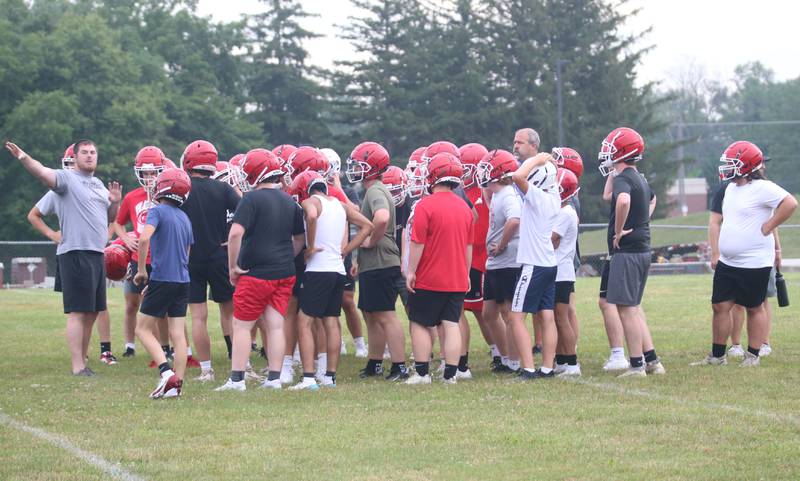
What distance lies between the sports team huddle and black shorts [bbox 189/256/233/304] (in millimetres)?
15

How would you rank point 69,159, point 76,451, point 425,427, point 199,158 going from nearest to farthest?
point 76,451 < point 425,427 < point 199,158 < point 69,159

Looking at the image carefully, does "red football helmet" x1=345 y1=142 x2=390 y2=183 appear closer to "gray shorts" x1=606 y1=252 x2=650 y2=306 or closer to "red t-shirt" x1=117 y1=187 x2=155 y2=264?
"gray shorts" x1=606 y1=252 x2=650 y2=306

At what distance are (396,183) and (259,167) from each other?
8.34 ft

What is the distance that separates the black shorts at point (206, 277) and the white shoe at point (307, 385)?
145 centimetres

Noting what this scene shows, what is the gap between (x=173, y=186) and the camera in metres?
9.64

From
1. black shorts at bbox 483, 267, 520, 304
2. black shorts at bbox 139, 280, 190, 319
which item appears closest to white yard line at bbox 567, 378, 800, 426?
black shorts at bbox 483, 267, 520, 304

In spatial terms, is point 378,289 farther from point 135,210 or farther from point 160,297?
point 135,210

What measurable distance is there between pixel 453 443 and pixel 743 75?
133 metres

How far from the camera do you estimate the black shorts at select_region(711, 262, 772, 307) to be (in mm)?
10727

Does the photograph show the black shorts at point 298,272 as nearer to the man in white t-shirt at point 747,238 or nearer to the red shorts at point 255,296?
the red shorts at point 255,296

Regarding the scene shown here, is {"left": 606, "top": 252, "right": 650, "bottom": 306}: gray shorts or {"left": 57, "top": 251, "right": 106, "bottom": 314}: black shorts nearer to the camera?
{"left": 606, "top": 252, "right": 650, "bottom": 306}: gray shorts

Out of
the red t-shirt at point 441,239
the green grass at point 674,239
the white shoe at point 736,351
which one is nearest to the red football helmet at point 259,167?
the red t-shirt at point 441,239

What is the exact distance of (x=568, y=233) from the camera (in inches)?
437

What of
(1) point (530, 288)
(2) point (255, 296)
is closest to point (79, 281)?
(2) point (255, 296)
